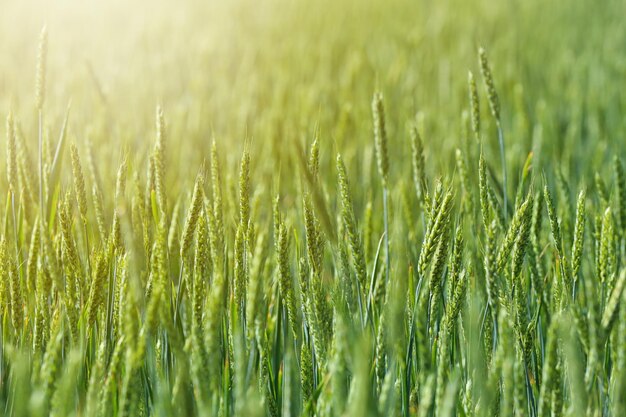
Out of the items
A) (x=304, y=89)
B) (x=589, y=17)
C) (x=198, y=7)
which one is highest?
(x=198, y=7)

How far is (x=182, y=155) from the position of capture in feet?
7.63

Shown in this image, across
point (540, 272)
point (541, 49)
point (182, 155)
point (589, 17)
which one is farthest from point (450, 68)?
point (540, 272)

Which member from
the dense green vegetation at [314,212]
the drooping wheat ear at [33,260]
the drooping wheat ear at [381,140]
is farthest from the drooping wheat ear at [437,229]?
the drooping wheat ear at [33,260]

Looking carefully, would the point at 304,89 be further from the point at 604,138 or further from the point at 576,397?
the point at 576,397

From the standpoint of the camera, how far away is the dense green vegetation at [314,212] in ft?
2.61

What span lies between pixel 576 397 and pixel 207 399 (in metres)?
0.33

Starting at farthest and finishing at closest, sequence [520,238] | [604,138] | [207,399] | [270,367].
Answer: [604,138] < [270,367] < [520,238] < [207,399]

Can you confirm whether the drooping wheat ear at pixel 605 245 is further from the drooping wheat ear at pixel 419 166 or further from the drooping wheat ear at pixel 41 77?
the drooping wheat ear at pixel 41 77

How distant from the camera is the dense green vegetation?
0.79 metres

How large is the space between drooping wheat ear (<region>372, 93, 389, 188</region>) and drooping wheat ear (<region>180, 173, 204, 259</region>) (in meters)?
0.34

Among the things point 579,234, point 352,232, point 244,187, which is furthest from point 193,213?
point 579,234

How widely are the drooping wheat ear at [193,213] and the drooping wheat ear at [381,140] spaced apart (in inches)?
13.2

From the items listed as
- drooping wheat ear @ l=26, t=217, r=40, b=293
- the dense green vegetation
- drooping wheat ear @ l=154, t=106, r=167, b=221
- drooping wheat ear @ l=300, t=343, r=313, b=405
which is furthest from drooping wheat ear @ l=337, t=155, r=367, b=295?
drooping wheat ear @ l=26, t=217, r=40, b=293

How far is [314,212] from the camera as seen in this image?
1.13 meters
